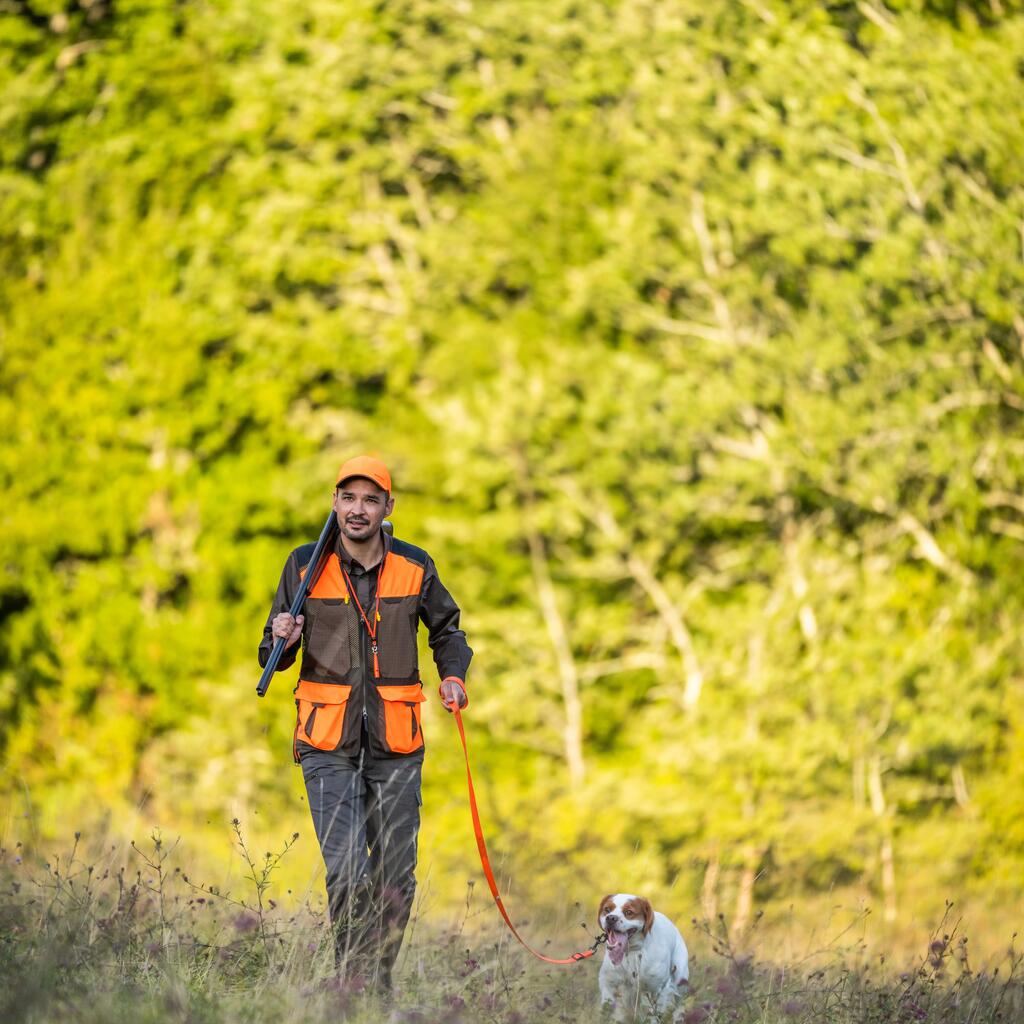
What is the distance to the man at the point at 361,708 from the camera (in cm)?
493

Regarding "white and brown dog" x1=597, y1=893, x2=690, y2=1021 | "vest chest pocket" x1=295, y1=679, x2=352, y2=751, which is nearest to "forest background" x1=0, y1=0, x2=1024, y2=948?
"white and brown dog" x1=597, y1=893, x2=690, y2=1021

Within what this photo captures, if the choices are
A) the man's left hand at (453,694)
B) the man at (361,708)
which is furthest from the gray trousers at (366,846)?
the man's left hand at (453,694)

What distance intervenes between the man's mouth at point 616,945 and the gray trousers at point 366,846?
2.42 feet

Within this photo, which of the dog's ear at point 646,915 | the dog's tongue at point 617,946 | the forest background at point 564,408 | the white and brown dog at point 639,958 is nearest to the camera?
the white and brown dog at point 639,958

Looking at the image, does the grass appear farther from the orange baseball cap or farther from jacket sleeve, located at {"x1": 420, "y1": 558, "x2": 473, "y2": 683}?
the orange baseball cap

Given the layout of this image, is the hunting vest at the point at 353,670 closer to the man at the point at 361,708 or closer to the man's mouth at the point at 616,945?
the man at the point at 361,708

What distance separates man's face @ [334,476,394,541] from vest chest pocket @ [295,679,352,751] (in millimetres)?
471

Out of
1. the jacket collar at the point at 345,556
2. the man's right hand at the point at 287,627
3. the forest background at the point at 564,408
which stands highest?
the jacket collar at the point at 345,556

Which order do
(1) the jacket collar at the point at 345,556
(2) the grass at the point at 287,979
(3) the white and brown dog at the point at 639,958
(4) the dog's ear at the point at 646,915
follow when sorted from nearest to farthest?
(2) the grass at the point at 287,979 < (1) the jacket collar at the point at 345,556 < (3) the white and brown dog at the point at 639,958 < (4) the dog's ear at the point at 646,915

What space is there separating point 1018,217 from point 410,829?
30.3 ft

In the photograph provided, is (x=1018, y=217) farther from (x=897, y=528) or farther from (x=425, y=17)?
(x=425, y=17)

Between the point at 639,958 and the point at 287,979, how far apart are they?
4.09 ft

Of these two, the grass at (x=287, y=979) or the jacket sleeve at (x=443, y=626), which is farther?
the jacket sleeve at (x=443, y=626)

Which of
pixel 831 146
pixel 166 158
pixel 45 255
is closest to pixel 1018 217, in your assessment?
pixel 831 146
